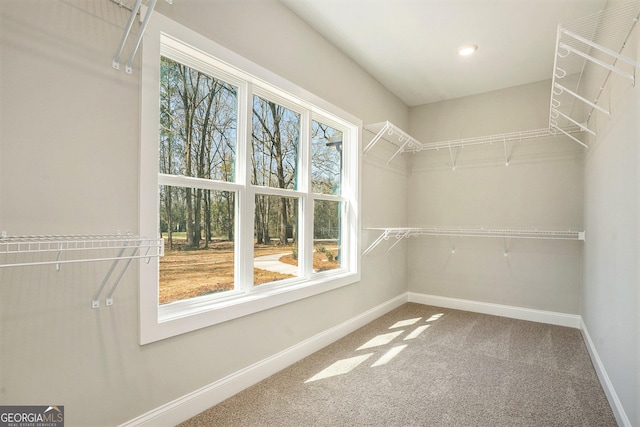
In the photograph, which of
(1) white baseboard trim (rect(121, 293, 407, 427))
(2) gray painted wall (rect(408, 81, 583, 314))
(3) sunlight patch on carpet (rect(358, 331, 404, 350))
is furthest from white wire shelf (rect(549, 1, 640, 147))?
(1) white baseboard trim (rect(121, 293, 407, 427))

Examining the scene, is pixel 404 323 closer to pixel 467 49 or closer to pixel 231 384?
pixel 231 384

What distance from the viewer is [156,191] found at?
A: 1.62 meters

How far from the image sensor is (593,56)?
258 centimetres

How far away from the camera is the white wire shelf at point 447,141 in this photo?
10.9 feet

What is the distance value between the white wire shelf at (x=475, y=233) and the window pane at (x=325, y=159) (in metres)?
0.77

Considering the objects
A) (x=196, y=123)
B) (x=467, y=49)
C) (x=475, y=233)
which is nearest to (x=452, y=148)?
(x=475, y=233)

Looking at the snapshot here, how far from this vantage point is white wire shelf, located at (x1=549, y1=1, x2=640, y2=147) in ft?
5.01

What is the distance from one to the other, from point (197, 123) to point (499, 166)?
3432 mm

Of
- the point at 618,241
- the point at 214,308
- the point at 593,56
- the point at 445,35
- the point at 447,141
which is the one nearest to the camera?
the point at 618,241

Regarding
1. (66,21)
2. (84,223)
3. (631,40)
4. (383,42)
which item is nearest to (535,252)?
(631,40)

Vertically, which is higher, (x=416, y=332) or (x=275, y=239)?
(x=275, y=239)

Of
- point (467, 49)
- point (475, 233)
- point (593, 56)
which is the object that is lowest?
point (475, 233)

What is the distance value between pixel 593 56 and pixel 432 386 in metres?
2.89

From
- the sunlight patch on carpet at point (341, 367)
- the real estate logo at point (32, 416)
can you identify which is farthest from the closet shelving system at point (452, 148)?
the real estate logo at point (32, 416)
